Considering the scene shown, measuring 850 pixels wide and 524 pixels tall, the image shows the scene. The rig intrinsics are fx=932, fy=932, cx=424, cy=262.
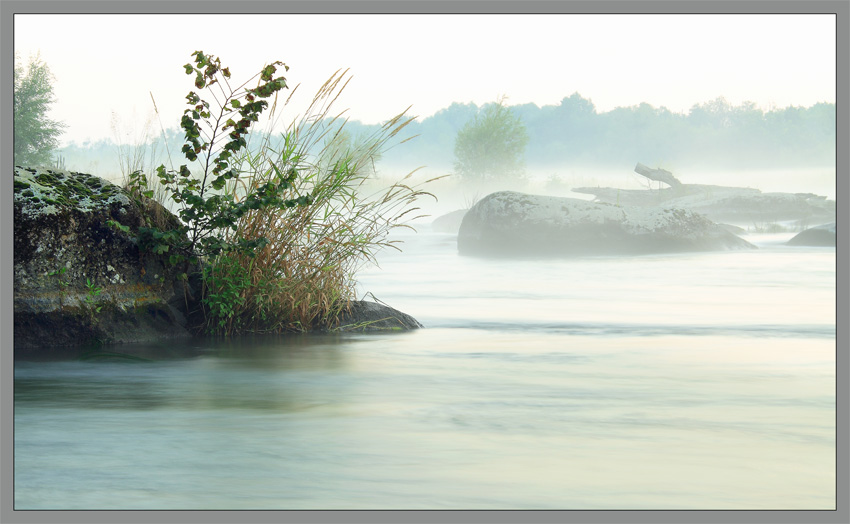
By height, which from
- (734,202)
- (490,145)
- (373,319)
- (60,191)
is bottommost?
(373,319)

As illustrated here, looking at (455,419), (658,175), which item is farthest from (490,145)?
(455,419)

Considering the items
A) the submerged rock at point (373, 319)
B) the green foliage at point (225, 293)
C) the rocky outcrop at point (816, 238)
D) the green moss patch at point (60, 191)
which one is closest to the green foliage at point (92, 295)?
the green moss patch at point (60, 191)

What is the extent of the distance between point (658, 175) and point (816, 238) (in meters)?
6.27

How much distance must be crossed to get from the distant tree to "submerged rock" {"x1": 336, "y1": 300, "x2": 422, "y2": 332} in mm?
22997

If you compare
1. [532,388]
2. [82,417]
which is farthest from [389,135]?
[82,417]

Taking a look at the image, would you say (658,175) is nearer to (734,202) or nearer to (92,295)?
(734,202)

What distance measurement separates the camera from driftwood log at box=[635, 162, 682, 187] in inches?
890

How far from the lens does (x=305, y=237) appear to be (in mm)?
6969

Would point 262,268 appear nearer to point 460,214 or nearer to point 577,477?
point 577,477

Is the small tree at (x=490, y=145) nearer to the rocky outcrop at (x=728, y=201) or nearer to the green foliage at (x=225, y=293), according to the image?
the rocky outcrop at (x=728, y=201)

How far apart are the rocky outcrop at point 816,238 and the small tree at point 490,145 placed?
722 inches

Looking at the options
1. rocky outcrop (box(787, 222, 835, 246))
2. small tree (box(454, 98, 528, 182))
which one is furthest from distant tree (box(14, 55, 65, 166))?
rocky outcrop (box(787, 222, 835, 246))

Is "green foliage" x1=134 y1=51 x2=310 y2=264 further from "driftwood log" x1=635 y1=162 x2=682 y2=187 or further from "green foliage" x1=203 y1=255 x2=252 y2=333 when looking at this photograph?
"driftwood log" x1=635 y1=162 x2=682 y2=187

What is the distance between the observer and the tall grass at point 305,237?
266 inches
